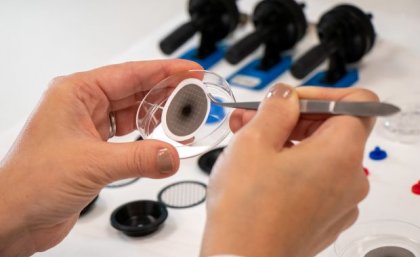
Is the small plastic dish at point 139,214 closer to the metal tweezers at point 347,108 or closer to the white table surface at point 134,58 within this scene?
the white table surface at point 134,58

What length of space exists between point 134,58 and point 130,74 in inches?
19.7

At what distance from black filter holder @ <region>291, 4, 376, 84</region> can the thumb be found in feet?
1.65

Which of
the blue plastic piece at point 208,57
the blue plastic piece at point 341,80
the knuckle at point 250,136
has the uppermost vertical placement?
the knuckle at point 250,136

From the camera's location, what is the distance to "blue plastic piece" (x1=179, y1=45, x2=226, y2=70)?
50.7 inches

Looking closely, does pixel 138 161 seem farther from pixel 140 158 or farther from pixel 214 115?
pixel 214 115

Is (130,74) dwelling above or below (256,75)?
above

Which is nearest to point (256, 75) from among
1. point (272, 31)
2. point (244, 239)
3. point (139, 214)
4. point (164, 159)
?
point (272, 31)

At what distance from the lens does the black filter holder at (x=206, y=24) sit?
1.28m

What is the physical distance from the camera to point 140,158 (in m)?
0.69

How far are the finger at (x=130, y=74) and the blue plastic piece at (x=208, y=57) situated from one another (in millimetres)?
438

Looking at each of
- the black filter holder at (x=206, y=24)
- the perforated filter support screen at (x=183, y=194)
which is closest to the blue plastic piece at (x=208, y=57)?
A: the black filter holder at (x=206, y=24)

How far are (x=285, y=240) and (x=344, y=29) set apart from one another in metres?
0.66

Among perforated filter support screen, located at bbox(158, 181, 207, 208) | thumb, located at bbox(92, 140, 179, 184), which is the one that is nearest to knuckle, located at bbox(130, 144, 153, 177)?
thumb, located at bbox(92, 140, 179, 184)

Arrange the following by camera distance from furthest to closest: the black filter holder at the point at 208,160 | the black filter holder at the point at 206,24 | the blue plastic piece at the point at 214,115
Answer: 1. the black filter holder at the point at 206,24
2. the black filter holder at the point at 208,160
3. the blue plastic piece at the point at 214,115
